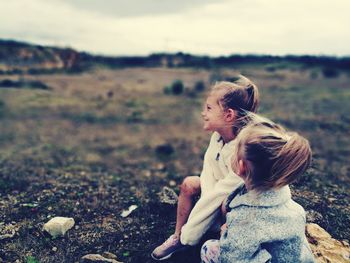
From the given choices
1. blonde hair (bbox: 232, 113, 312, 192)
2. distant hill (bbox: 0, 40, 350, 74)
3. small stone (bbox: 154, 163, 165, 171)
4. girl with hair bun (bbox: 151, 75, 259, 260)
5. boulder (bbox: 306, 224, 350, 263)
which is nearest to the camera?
blonde hair (bbox: 232, 113, 312, 192)

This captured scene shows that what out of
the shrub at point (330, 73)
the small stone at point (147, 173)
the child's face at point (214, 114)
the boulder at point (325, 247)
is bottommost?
the small stone at point (147, 173)

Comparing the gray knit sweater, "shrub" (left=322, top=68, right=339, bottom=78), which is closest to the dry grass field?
the gray knit sweater

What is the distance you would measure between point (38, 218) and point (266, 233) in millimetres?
2857

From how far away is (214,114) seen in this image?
9.23 ft

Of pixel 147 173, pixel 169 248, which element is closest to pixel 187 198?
pixel 169 248

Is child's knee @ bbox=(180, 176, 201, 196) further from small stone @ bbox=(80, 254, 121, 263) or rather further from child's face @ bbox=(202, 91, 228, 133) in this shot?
small stone @ bbox=(80, 254, 121, 263)

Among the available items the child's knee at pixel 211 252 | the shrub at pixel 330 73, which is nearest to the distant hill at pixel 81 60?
the shrub at pixel 330 73

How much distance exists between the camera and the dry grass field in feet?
12.0

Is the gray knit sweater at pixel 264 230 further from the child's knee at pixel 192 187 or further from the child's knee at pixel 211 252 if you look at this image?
the child's knee at pixel 192 187

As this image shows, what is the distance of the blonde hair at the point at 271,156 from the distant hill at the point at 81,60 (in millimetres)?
26822

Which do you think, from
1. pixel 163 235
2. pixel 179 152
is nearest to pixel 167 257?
pixel 163 235

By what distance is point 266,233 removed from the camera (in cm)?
204

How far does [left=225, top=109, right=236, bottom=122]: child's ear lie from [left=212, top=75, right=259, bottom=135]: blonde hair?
24 millimetres

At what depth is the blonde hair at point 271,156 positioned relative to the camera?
1938mm
